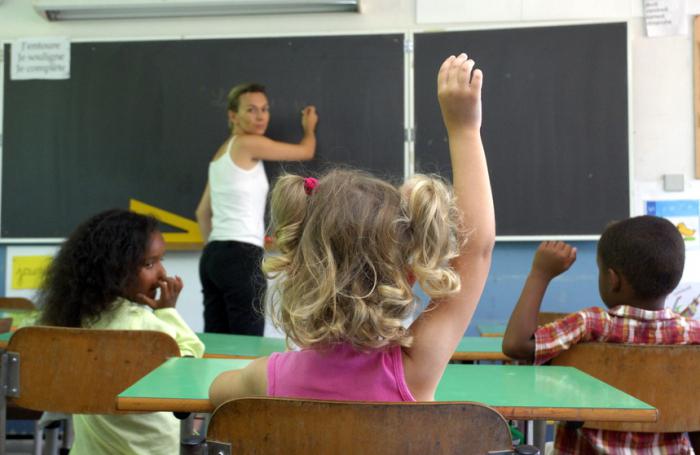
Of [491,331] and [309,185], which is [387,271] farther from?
[491,331]

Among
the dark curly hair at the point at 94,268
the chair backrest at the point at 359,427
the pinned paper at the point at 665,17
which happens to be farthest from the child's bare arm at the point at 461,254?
the pinned paper at the point at 665,17

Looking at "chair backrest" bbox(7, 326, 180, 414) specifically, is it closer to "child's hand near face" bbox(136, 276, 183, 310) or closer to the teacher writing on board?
"child's hand near face" bbox(136, 276, 183, 310)

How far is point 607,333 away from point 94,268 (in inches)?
54.4

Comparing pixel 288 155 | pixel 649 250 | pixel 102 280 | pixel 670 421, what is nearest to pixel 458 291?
pixel 670 421

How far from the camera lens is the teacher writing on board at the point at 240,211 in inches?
132

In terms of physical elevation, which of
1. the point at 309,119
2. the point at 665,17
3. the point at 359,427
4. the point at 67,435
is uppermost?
the point at 665,17

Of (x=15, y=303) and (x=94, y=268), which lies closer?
(x=94, y=268)

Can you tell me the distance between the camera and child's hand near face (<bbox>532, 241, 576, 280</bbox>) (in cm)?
204

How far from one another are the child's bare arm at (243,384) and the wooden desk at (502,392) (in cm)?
3

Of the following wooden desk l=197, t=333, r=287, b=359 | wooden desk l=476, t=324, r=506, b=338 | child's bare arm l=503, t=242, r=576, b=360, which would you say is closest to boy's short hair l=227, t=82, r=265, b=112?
wooden desk l=197, t=333, r=287, b=359

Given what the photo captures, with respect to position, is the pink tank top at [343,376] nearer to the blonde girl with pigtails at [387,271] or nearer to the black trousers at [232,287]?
the blonde girl with pigtails at [387,271]

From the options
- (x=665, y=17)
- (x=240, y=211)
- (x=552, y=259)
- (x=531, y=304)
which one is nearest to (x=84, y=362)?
(x=531, y=304)

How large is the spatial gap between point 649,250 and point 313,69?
238 centimetres

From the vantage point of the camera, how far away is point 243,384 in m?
1.21
